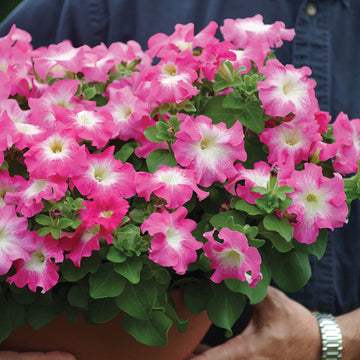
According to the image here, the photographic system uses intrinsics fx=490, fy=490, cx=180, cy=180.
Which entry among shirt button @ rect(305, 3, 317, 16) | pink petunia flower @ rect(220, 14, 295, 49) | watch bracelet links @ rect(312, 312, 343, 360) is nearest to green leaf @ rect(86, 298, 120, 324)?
pink petunia flower @ rect(220, 14, 295, 49)

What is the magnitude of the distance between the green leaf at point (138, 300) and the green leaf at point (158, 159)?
11 cm

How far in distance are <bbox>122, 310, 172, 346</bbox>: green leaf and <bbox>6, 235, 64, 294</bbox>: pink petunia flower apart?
92 millimetres

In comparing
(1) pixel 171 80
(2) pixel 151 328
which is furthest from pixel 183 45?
(2) pixel 151 328

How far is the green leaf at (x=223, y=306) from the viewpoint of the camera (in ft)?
1.58

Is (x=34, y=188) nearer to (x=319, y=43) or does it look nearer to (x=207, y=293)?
(x=207, y=293)

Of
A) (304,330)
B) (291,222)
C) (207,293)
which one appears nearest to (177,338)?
(207,293)

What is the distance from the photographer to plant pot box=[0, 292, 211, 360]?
0.50 meters

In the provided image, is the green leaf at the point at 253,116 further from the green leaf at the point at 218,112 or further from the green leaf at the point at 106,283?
the green leaf at the point at 106,283

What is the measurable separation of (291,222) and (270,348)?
13.2 inches

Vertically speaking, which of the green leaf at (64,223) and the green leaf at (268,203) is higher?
the green leaf at (268,203)

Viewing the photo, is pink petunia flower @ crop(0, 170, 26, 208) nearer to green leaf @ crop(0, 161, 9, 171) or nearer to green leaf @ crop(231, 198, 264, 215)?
green leaf @ crop(0, 161, 9, 171)

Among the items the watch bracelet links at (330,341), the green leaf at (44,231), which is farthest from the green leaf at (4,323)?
the watch bracelet links at (330,341)

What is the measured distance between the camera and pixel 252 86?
1.55 feet

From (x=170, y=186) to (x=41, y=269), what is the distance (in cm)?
13
